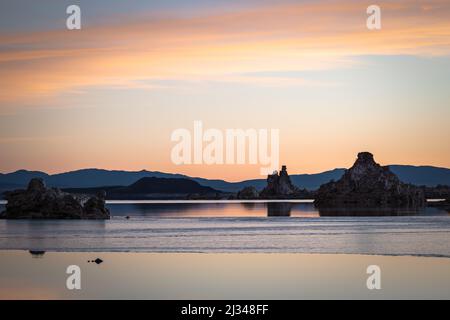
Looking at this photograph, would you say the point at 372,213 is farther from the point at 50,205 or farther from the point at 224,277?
the point at 224,277

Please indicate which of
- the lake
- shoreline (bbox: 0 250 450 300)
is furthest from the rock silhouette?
shoreline (bbox: 0 250 450 300)

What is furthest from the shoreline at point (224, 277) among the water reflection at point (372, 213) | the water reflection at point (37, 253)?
the water reflection at point (372, 213)

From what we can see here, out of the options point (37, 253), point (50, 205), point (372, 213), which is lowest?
point (372, 213)

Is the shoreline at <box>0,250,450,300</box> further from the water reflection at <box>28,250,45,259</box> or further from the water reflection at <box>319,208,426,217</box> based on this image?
the water reflection at <box>319,208,426,217</box>

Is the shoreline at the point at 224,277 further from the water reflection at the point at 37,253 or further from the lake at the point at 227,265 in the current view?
the water reflection at the point at 37,253

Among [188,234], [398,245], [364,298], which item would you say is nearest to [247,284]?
[364,298]

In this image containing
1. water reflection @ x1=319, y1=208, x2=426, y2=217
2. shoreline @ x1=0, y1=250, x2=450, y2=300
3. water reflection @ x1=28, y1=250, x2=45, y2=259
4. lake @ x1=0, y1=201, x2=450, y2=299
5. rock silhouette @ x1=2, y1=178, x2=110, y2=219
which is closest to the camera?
shoreline @ x1=0, y1=250, x2=450, y2=300

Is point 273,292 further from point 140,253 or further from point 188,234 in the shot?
point 188,234

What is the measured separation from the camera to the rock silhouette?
120m

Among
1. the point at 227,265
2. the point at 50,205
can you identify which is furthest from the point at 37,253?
the point at 50,205

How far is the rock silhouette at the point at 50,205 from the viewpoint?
11975 cm

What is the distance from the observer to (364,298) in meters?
37.2

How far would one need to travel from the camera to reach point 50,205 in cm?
12025
